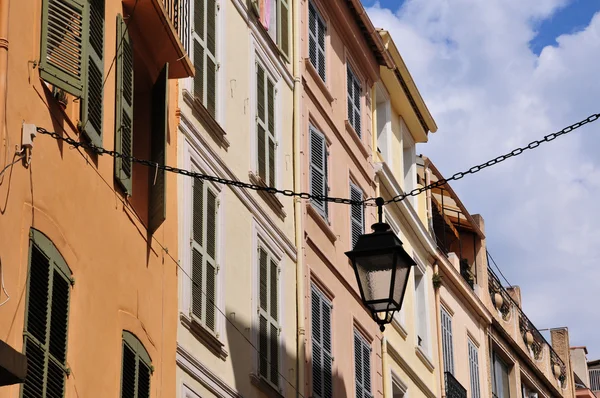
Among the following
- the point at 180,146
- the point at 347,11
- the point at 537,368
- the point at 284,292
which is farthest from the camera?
the point at 537,368

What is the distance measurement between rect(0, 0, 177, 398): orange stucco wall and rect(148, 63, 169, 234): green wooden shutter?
190 millimetres

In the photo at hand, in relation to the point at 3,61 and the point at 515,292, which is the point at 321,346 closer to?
the point at 3,61

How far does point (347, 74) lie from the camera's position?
26609 millimetres

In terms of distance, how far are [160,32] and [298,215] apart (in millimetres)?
6902

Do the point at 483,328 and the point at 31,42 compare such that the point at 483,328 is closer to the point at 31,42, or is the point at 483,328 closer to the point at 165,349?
the point at 165,349

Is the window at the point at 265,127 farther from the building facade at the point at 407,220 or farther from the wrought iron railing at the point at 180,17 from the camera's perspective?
the building facade at the point at 407,220

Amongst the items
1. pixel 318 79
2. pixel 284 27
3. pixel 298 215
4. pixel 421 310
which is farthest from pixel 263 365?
pixel 421 310

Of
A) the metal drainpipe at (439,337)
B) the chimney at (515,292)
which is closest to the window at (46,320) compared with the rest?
the metal drainpipe at (439,337)

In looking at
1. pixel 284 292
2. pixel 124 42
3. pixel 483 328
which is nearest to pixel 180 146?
pixel 124 42

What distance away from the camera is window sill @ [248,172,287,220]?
1991 cm

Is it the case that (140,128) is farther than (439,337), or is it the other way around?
(439,337)

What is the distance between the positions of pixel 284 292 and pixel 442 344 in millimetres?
9503

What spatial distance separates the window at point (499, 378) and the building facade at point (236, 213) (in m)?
13.1

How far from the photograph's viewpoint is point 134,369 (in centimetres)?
1407
